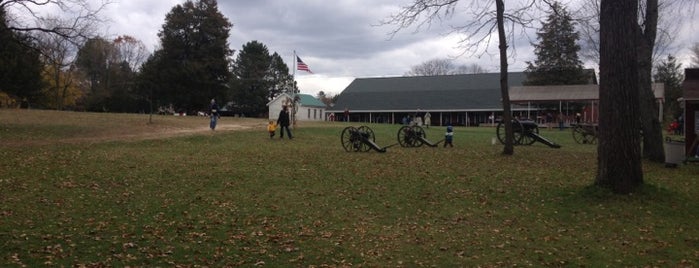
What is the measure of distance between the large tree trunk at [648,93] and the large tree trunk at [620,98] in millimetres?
6487

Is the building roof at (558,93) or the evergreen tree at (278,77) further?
the evergreen tree at (278,77)

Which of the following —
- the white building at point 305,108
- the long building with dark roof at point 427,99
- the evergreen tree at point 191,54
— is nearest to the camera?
the evergreen tree at point 191,54

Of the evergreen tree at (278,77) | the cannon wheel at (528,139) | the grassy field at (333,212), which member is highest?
the evergreen tree at (278,77)

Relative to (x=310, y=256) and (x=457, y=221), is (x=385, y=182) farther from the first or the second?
(x=310, y=256)

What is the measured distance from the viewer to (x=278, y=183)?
11445 mm

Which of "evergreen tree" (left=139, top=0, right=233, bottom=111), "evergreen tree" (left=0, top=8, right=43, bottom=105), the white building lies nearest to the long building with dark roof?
the white building

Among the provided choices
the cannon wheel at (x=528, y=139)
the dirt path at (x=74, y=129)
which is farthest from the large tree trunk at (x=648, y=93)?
the dirt path at (x=74, y=129)

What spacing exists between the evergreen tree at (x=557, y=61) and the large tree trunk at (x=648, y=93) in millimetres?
33275

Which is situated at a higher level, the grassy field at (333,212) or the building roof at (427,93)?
the building roof at (427,93)

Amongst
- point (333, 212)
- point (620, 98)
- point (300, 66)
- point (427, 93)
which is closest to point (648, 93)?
point (620, 98)

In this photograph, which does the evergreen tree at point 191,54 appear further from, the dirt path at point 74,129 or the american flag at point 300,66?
the american flag at point 300,66

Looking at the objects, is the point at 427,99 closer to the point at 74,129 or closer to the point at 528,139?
the point at 528,139

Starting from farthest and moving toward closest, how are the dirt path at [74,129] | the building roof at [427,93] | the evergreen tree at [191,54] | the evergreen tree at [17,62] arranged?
the building roof at [427,93]
the evergreen tree at [191,54]
the evergreen tree at [17,62]
the dirt path at [74,129]

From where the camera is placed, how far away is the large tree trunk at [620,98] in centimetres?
884
